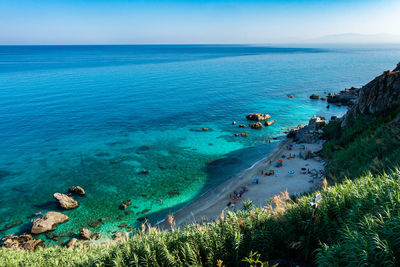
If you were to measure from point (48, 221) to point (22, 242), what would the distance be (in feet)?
7.71

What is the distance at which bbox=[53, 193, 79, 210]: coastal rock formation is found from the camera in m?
23.4

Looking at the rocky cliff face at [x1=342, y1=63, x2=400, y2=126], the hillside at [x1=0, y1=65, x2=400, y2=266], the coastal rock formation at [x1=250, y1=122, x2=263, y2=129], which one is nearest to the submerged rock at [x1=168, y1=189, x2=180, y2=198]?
the hillside at [x1=0, y1=65, x2=400, y2=266]

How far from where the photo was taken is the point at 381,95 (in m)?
26.3

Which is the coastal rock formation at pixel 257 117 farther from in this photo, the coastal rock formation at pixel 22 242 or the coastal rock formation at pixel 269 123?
the coastal rock formation at pixel 22 242

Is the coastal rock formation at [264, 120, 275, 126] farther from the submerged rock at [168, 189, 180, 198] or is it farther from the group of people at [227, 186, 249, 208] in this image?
the submerged rock at [168, 189, 180, 198]

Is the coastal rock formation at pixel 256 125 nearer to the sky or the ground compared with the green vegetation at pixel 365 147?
nearer to the ground

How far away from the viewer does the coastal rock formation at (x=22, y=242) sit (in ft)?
60.8

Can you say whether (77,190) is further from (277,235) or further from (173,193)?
(277,235)

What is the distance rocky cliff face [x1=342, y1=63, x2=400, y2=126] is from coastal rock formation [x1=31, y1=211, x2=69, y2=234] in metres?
36.6

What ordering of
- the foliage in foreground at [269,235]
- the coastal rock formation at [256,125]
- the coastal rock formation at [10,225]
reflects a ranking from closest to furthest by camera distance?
the foliage in foreground at [269,235] → the coastal rock formation at [10,225] → the coastal rock formation at [256,125]

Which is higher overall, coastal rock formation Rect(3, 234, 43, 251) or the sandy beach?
the sandy beach

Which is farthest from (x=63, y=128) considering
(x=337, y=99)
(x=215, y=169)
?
(x=337, y=99)

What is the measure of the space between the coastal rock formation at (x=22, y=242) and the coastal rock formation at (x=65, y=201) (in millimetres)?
4008

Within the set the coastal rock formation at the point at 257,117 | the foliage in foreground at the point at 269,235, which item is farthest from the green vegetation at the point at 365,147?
the coastal rock formation at the point at 257,117
